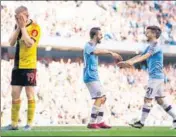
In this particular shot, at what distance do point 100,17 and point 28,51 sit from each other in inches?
452

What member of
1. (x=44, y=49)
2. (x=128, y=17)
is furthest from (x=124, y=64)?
(x=128, y=17)

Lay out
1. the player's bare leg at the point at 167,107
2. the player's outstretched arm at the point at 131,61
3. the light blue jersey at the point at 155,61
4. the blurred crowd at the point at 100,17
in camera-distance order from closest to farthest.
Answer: the player's outstretched arm at the point at 131,61 → the light blue jersey at the point at 155,61 → the player's bare leg at the point at 167,107 → the blurred crowd at the point at 100,17

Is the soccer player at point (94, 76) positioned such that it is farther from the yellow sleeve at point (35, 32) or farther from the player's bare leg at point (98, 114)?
the yellow sleeve at point (35, 32)

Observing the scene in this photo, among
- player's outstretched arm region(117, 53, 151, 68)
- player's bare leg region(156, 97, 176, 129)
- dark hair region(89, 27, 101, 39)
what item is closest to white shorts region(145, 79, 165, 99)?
player's bare leg region(156, 97, 176, 129)

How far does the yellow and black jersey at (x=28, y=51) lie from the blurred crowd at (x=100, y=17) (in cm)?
861

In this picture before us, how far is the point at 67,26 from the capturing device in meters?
17.1

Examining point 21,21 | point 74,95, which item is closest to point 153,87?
point 21,21

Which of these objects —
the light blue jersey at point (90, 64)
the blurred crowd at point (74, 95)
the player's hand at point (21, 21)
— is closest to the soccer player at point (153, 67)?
the light blue jersey at point (90, 64)

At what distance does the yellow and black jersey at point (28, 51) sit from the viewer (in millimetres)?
6845

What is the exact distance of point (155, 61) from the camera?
733 centimetres

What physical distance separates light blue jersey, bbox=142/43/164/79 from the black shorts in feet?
4.12

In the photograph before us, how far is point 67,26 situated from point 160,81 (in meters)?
9.87

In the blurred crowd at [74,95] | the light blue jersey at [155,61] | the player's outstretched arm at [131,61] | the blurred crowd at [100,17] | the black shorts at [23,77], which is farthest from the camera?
the blurred crowd at [100,17]

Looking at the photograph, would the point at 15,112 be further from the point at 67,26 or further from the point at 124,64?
the point at 67,26
